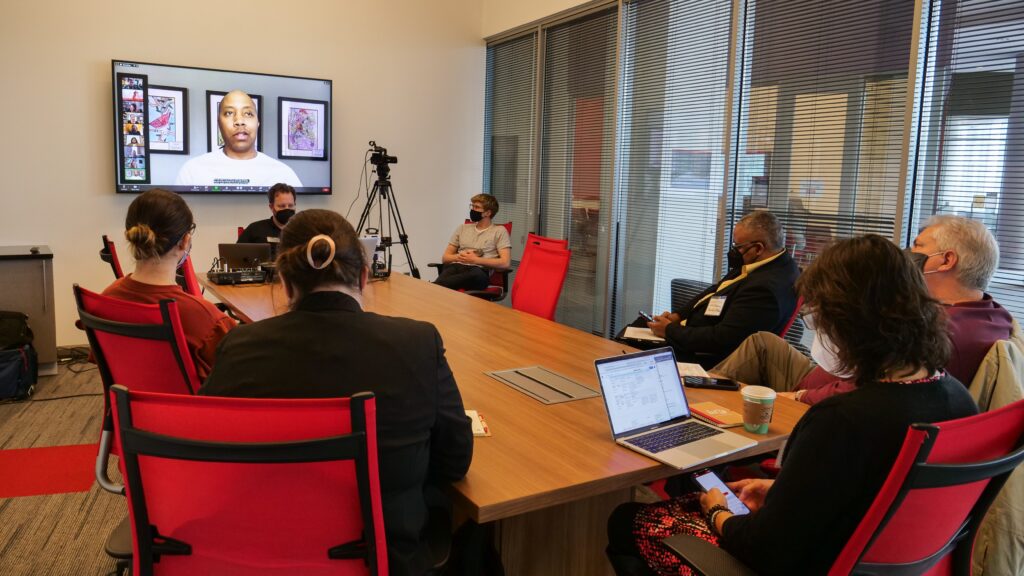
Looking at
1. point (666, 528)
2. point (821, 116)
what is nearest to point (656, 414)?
point (666, 528)

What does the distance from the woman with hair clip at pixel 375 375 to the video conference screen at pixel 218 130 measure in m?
4.75

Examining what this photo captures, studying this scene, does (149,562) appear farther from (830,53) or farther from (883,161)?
(830,53)

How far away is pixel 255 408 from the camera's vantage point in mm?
1166

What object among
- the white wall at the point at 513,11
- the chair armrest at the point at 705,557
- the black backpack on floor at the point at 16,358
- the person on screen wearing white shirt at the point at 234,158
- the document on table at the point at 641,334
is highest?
the white wall at the point at 513,11

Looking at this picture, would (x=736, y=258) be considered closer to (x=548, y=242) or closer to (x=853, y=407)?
(x=548, y=242)

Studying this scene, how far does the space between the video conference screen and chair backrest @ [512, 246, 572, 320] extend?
9.56 feet

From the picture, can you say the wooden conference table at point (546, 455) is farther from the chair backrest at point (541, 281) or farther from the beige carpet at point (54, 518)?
the beige carpet at point (54, 518)

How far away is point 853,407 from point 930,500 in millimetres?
202

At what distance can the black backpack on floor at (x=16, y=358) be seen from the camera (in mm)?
4277

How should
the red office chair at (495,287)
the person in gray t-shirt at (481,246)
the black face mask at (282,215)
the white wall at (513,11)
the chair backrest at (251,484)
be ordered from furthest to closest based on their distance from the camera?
the white wall at (513,11) < the person in gray t-shirt at (481,246) < the red office chair at (495,287) < the black face mask at (282,215) < the chair backrest at (251,484)

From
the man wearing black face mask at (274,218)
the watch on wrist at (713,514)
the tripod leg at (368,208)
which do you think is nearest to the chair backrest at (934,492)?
the watch on wrist at (713,514)

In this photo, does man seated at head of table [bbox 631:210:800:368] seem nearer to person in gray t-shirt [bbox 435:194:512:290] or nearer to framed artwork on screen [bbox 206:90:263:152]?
person in gray t-shirt [bbox 435:194:512:290]

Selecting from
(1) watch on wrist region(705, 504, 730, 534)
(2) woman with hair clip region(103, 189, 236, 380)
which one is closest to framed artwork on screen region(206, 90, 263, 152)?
(2) woman with hair clip region(103, 189, 236, 380)

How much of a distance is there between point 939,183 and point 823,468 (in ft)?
8.50
